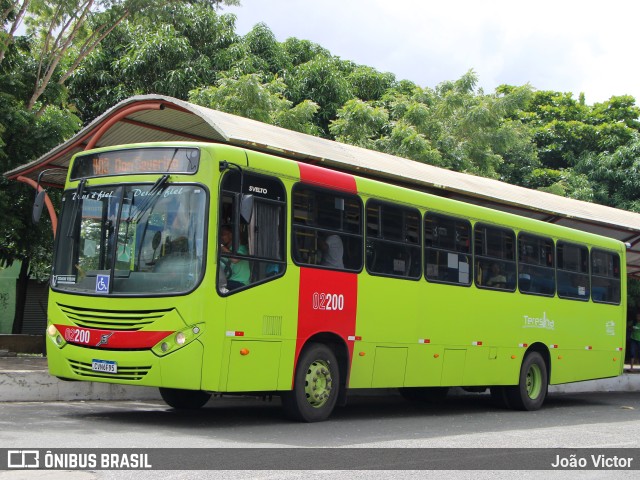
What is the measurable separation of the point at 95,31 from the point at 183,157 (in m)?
10.2

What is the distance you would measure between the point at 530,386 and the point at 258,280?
7160 mm

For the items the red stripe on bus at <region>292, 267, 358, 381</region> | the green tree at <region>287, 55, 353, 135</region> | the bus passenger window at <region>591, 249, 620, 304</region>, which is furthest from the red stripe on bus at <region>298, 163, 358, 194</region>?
the green tree at <region>287, 55, 353, 135</region>

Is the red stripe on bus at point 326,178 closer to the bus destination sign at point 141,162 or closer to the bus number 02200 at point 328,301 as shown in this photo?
the bus number 02200 at point 328,301

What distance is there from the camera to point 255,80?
68.2 ft

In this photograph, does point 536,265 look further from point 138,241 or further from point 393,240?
point 138,241

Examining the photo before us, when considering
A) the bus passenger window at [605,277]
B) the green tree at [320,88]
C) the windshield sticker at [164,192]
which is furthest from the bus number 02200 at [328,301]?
the green tree at [320,88]

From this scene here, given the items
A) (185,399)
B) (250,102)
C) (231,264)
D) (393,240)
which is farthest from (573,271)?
(250,102)

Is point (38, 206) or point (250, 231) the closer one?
point (250, 231)

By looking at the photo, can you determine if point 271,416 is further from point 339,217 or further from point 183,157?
point 183,157

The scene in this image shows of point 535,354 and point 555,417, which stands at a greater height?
point 535,354

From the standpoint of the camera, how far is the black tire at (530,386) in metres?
14.6

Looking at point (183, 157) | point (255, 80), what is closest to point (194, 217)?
point (183, 157)

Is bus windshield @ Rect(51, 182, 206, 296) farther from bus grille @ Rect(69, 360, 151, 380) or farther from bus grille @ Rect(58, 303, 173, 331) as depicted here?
bus grille @ Rect(69, 360, 151, 380)

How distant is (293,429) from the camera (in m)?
9.73
